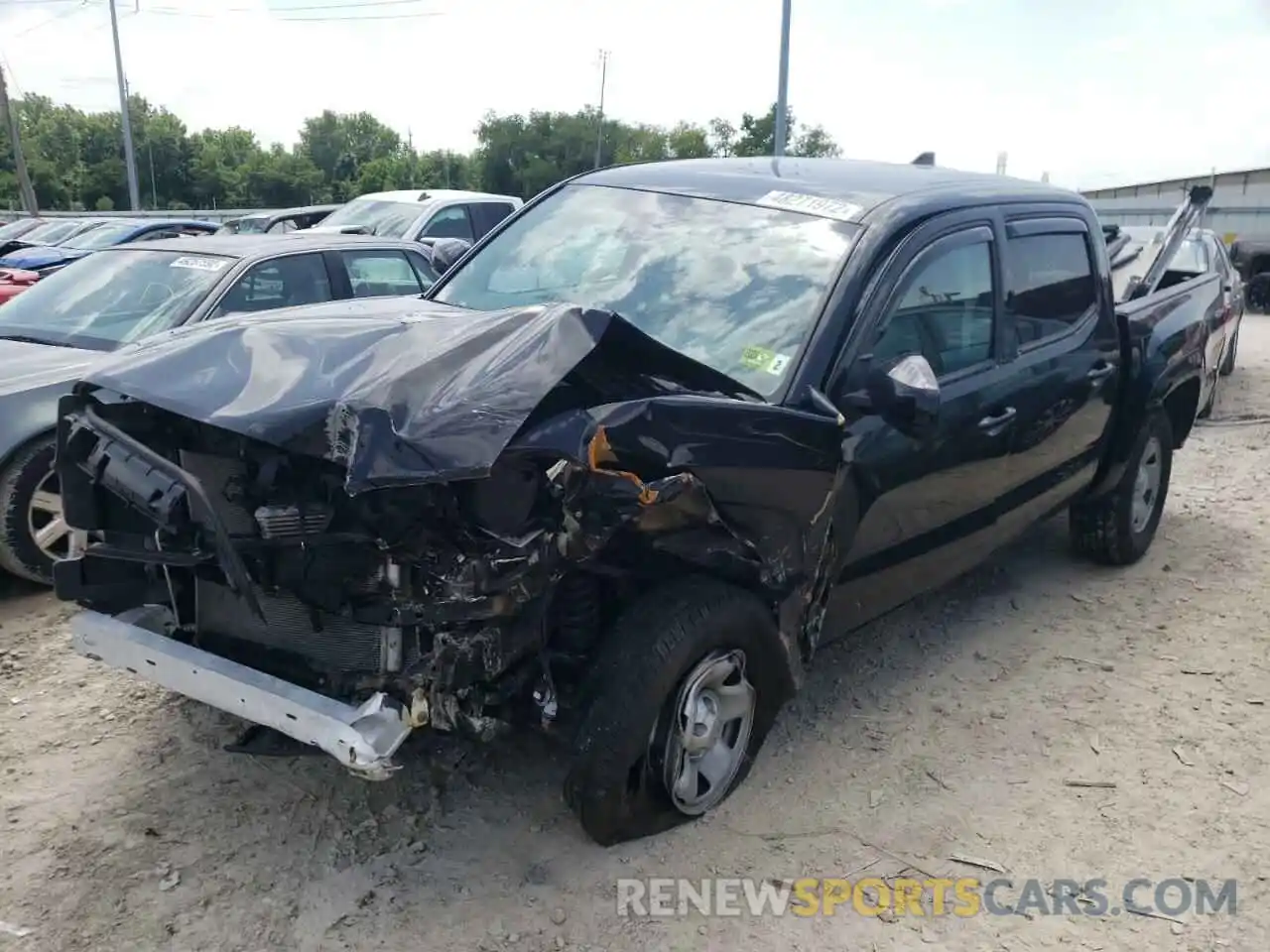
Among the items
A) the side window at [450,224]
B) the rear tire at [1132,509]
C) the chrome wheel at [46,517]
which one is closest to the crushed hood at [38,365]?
the chrome wheel at [46,517]

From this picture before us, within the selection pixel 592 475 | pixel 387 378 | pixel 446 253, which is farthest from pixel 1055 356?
pixel 446 253

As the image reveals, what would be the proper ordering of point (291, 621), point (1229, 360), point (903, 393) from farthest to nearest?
point (1229, 360)
point (903, 393)
point (291, 621)

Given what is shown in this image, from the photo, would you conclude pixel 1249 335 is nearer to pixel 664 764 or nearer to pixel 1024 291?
pixel 1024 291

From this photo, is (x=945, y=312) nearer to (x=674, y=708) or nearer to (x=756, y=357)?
(x=756, y=357)

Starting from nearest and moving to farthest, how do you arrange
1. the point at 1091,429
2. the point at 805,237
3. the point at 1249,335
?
1. the point at 805,237
2. the point at 1091,429
3. the point at 1249,335

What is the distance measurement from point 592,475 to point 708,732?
102cm

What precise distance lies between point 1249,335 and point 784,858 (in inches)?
634

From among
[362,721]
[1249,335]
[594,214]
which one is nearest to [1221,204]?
[1249,335]

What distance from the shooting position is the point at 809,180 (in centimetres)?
403

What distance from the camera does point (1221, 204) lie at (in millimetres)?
29734

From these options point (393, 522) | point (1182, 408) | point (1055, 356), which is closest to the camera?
point (393, 522)

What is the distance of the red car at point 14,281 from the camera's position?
36.1 ft

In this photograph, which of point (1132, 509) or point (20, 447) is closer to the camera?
point (20, 447)

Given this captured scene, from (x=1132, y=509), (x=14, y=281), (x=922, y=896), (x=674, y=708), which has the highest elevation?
(x=14, y=281)
